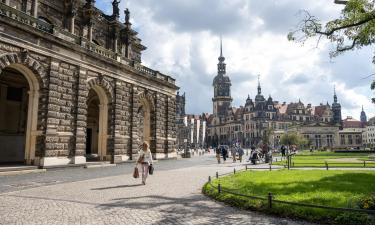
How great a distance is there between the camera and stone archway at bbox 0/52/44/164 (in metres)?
22.2

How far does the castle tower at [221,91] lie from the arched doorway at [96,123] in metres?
121

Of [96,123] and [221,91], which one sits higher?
[221,91]

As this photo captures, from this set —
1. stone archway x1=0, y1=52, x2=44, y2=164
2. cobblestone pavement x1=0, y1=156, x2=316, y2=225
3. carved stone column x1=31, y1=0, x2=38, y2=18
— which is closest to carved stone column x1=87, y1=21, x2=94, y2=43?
carved stone column x1=31, y1=0, x2=38, y2=18

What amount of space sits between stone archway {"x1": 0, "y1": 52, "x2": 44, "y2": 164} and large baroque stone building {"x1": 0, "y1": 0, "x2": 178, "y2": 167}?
7 centimetres

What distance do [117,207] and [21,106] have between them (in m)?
22.3

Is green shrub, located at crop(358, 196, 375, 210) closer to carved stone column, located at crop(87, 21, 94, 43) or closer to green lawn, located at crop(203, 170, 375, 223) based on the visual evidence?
green lawn, located at crop(203, 170, 375, 223)

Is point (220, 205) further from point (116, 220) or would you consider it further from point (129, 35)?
point (129, 35)

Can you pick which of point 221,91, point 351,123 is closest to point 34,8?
point 221,91

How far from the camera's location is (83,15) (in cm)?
3169

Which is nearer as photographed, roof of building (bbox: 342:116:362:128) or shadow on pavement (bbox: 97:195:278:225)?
shadow on pavement (bbox: 97:195:278:225)

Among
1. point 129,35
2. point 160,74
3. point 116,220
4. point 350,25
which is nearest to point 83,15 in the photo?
point 129,35

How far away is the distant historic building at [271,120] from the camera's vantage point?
133 m

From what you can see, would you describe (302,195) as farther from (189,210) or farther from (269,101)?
(269,101)

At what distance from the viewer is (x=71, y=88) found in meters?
24.6
